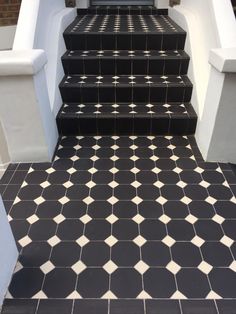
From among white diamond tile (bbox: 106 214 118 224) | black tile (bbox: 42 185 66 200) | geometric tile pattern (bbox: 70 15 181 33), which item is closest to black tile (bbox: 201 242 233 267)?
white diamond tile (bbox: 106 214 118 224)

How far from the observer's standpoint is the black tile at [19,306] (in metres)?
1.49

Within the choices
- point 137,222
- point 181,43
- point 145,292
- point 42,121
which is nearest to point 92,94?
point 42,121

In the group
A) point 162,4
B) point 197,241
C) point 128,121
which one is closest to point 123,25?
point 162,4

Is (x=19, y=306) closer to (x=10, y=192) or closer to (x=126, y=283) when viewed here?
(x=126, y=283)

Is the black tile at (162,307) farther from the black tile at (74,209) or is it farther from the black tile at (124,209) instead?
the black tile at (74,209)

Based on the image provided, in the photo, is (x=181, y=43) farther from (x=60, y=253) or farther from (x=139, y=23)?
(x=60, y=253)

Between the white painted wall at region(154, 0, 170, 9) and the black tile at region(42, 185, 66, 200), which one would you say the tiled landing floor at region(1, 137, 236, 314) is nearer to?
the black tile at region(42, 185, 66, 200)

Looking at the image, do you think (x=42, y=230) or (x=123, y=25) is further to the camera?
(x=123, y=25)

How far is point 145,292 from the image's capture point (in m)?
1.57

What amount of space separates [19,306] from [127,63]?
2601 mm

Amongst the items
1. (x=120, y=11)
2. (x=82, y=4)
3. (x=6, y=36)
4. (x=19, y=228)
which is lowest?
(x=19, y=228)

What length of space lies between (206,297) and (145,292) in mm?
339

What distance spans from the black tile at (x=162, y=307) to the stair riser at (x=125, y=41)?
9.37 ft

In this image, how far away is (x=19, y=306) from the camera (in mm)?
1511
